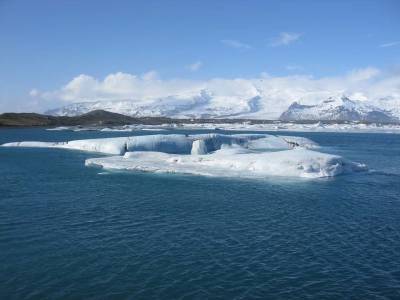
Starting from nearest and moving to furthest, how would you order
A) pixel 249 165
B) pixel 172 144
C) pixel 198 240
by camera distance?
1. pixel 198 240
2. pixel 249 165
3. pixel 172 144

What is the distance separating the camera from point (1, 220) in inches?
821

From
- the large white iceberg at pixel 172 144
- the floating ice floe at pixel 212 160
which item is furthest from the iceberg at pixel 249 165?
the large white iceberg at pixel 172 144

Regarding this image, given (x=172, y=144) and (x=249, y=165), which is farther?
(x=172, y=144)

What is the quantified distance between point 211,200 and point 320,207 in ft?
19.3

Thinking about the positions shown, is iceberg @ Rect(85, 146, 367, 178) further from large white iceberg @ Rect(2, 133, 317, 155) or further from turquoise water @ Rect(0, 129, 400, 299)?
large white iceberg @ Rect(2, 133, 317, 155)

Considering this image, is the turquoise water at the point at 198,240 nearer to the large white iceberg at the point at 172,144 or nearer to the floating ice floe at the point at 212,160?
the floating ice floe at the point at 212,160

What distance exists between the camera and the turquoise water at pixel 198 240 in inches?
549

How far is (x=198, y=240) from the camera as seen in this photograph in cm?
1833

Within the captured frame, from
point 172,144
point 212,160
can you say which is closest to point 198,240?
point 212,160

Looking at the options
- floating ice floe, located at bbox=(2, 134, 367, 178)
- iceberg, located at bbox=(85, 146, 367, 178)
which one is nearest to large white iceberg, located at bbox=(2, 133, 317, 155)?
floating ice floe, located at bbox=(2, 134, 367, 178)

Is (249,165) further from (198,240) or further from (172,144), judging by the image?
(198,240)

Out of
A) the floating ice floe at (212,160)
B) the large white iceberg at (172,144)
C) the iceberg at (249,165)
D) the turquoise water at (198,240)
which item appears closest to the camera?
the turquoise water at (198,240)

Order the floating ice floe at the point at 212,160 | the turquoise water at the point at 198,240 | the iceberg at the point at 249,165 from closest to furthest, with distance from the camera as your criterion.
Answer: the turquoise water at the point at 198,240, the iceberg at the point at 249,165, the floating ice floe at the point at 212,160

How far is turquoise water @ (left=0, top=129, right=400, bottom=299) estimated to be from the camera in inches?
549
